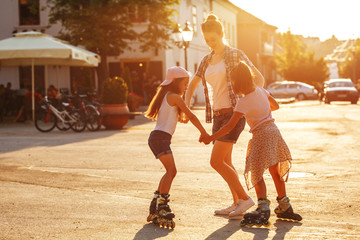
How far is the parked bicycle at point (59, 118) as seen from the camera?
20.1 metres

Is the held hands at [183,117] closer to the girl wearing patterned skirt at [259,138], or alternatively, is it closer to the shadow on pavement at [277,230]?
the girl wearing patterned skirt at [259,138]

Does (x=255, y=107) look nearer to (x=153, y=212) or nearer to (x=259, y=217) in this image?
(x=259, y=217)

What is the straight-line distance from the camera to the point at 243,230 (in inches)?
251

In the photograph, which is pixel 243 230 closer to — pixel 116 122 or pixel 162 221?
pixel 162 221

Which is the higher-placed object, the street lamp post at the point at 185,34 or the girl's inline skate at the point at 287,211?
the street lamp post at the point at 185,34

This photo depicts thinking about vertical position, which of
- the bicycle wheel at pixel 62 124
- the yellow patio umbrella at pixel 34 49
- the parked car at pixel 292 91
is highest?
the yellow patio umbrella at pixel 34 49

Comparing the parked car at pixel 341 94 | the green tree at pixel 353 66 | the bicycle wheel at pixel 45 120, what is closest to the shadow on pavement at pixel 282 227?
the bicycle wheel at pixel 45 120

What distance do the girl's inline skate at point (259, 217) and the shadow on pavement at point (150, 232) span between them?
67 centimetres

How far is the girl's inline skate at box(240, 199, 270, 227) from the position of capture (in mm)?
6453

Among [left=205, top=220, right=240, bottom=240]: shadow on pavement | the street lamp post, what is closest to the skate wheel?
[left=205, top=220, right=240, bottom=240]: shadow on pavement

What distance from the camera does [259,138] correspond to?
6.68m

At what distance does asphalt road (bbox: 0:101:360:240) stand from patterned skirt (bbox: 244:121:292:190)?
489mm

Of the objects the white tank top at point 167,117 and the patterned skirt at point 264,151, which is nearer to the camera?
the patterned skirt at point 264,151

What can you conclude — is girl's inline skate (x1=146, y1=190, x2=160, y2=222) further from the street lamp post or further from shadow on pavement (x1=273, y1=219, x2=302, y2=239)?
the street lamp post
